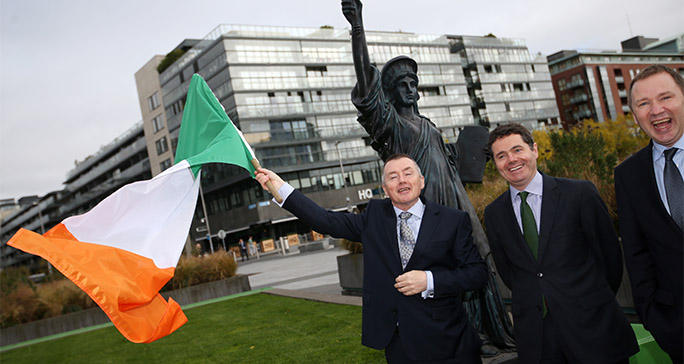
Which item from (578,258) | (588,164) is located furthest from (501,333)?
(588,164)

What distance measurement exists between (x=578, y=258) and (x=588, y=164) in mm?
9114

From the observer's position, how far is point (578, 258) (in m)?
2.71

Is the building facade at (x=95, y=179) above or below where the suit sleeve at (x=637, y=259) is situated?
above

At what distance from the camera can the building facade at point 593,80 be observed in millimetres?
85875

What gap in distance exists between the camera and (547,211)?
2754 mm

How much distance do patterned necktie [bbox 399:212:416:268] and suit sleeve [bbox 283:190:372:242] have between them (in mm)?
282

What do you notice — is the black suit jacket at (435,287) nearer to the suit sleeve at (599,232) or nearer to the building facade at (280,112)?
the suit sleeve at (599,232)

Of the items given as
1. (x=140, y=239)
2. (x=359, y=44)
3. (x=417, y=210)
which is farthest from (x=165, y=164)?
(x=417, y=210)

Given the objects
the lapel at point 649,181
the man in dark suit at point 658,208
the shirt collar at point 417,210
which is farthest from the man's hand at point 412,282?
the lapel at point 649,181

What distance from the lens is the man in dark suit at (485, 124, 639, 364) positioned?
2648 millimetres

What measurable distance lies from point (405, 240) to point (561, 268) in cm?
83

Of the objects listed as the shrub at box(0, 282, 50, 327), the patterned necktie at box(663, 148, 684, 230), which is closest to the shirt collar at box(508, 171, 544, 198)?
the patterned necktie at box(663, 148, 684, 230)

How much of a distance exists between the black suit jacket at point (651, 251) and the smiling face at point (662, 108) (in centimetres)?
16

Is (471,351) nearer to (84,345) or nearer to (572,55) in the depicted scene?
(84,345)
